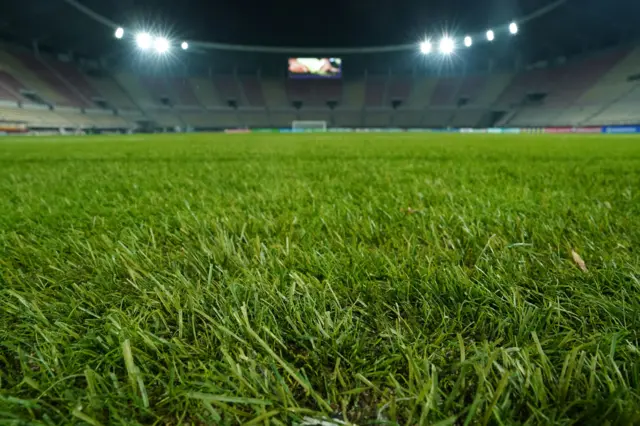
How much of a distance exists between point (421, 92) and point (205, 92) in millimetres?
26484

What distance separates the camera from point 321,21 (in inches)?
1550

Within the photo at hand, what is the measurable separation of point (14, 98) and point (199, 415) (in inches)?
1561

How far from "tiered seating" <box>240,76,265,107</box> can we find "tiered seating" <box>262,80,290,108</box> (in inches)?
25.1

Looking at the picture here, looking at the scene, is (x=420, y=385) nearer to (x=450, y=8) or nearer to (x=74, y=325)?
(x=74, y=325)

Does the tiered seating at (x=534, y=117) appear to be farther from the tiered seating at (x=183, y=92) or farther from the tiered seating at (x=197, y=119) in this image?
the tiered seating at (x=183, y=92)

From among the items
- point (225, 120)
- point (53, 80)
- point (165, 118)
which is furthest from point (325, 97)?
point (53, 80)

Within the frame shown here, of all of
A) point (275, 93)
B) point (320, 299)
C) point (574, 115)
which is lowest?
point (320, 299)

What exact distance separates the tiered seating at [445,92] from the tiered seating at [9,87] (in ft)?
134

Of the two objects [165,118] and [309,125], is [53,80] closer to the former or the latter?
[165,118]

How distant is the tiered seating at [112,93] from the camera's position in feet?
130

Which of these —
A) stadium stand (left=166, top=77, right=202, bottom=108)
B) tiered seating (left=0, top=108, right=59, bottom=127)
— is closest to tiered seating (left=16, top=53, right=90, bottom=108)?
Answer: tiered seating (left=0, top=108, right=59, bottom=127)

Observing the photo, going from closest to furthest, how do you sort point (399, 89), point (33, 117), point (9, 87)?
1. point (33, 117)
2. point (9, 87)
3. point (399, 89)

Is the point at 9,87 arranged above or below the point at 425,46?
below

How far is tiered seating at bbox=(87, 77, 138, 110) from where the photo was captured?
39.5 meters
